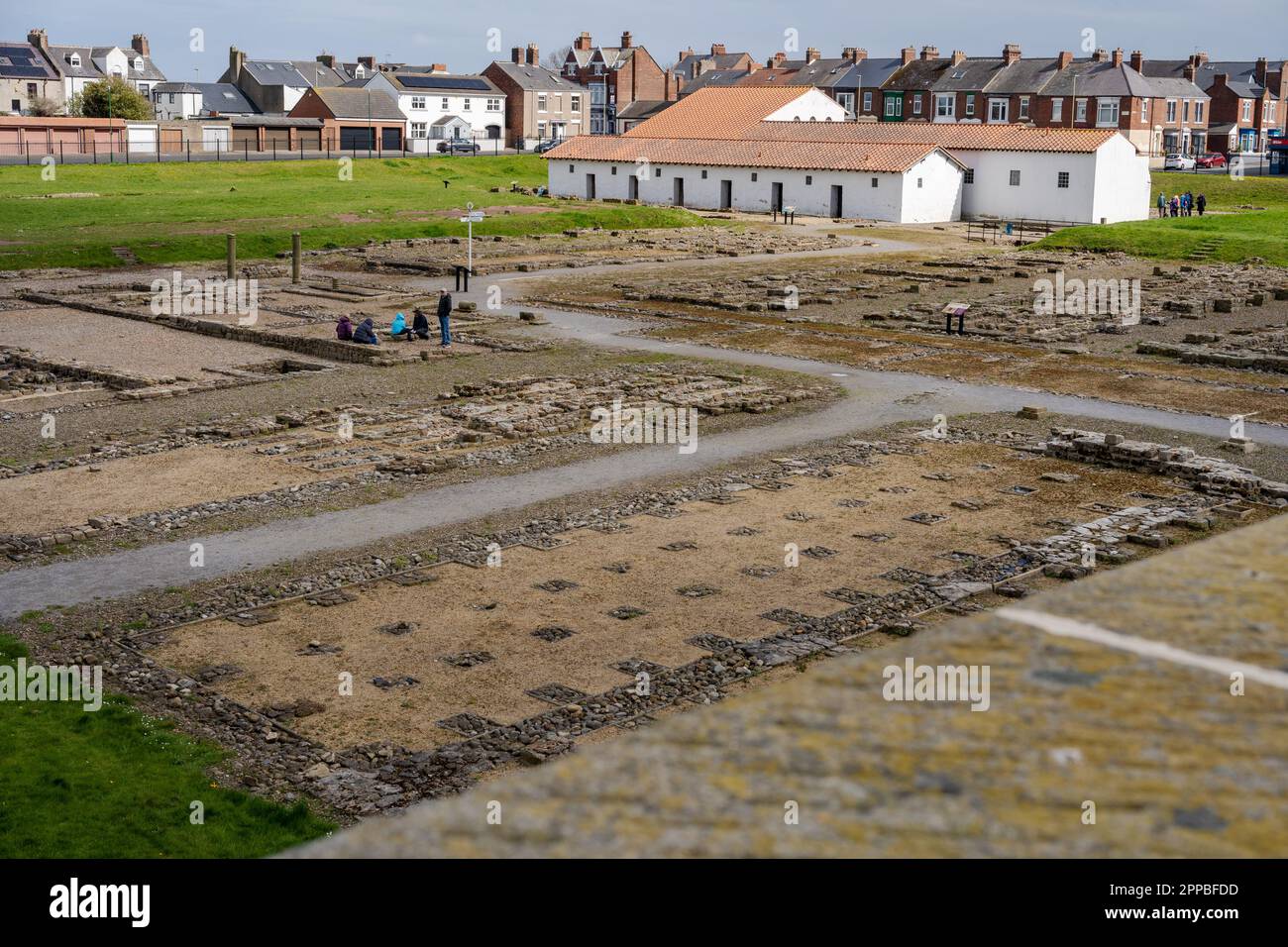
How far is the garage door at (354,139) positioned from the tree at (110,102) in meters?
15.5

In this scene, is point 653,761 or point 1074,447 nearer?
point 653,761

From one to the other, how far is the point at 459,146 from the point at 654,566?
367ft

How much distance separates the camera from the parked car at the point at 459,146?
397ft

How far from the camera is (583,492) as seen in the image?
75.0ft

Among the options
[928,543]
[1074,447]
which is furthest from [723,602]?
[1074,447]

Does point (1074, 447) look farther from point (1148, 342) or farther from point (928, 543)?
point (1148, 342)

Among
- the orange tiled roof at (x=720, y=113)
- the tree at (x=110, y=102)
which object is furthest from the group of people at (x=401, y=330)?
the tree at (x=110, y=102)

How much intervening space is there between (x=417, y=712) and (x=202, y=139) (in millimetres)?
103324

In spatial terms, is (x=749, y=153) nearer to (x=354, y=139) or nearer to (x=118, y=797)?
(x=354, y=139)

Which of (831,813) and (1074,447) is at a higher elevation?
(831,813)

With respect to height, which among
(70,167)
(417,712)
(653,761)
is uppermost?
(70,167)

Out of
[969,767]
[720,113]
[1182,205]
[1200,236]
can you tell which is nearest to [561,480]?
[969,767]

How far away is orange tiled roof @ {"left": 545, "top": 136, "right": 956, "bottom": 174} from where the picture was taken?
7969cm

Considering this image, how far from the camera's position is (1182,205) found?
79.0m
